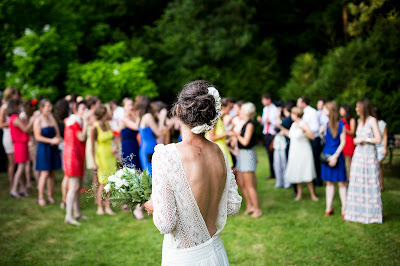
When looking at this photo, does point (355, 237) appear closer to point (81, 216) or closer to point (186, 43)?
point (81, 216)

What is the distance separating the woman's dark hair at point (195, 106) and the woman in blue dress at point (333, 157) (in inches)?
182

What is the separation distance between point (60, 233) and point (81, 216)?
835mm

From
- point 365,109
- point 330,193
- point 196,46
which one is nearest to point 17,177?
point 330,193

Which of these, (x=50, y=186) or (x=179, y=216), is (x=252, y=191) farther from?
(x=179, y=216)

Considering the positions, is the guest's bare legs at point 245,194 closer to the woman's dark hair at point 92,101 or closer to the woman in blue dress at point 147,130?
the woman in blue dress at point 147,130

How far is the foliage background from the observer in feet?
49.0

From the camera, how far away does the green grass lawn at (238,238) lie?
5.14 metres

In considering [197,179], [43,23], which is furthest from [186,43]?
[197,179]

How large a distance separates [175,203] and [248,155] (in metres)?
4.59

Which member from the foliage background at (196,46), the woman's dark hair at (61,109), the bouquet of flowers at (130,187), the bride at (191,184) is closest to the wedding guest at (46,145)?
the woman's dark hair at (61,109)

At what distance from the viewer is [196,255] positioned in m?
2.59

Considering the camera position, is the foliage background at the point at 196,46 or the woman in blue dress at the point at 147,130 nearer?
the woman in blue dress at the point at 147,130

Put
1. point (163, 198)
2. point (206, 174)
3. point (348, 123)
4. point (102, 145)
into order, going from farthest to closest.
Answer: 1. point (348, 123)
2. point (102, 145)
3. point (206, 174)
4. point (163, 198)

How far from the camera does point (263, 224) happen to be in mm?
6578
